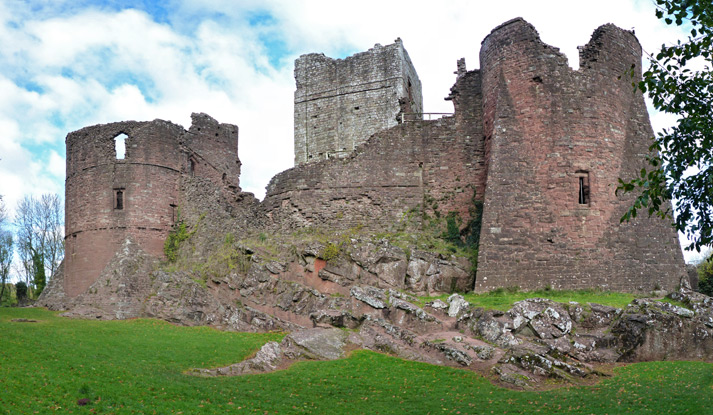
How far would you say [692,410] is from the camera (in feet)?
42.4

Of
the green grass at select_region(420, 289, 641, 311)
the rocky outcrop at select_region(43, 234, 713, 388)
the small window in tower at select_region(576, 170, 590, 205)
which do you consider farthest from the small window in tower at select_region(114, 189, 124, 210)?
the small window in tower at select_region(576, 170, 590, 205)

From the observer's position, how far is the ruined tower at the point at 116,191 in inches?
1198

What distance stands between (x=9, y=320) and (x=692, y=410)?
23180 millimetres

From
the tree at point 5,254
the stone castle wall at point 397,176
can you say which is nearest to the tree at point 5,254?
the tree at point 5,254

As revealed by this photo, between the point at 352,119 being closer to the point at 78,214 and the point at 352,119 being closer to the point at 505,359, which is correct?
the point at 78,214

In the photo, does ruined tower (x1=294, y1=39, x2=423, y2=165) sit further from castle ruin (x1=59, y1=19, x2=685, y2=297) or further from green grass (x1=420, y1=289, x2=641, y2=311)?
green grass (x1=420, y1=289, x2=641, y2=311)

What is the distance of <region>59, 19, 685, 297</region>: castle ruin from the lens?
77.4 ft

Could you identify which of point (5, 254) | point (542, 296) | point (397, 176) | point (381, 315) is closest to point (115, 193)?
point (397, 176)

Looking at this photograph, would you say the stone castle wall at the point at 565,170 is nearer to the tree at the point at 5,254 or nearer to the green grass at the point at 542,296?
the green grass at the point at 542,296

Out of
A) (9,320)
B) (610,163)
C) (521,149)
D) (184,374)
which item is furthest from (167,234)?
(610,163)

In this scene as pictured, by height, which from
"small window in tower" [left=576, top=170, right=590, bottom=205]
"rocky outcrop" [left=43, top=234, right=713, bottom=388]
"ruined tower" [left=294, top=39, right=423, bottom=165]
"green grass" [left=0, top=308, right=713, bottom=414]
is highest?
"ruined tower" [left=294, top=39, right=423, bottom=165]

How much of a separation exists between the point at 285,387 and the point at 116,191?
60.0 feet

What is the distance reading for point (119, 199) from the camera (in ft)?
102

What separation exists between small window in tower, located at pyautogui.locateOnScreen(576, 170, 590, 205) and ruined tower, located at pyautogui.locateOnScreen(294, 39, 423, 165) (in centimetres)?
1768
